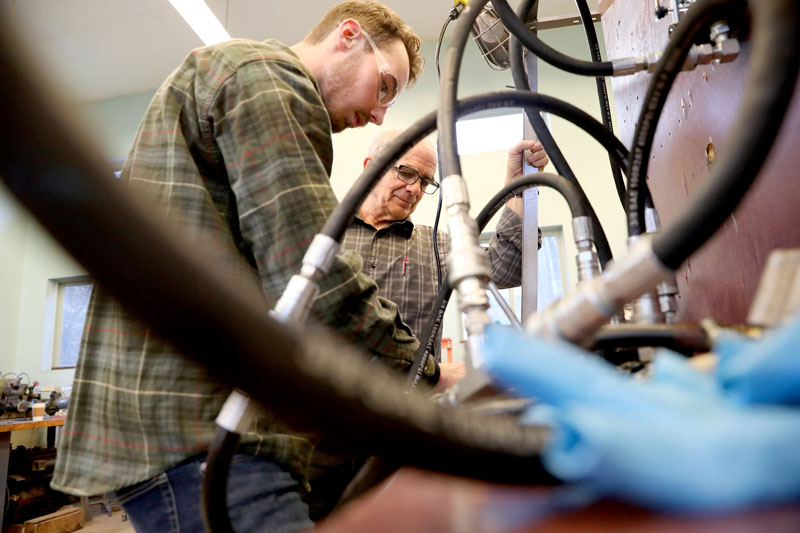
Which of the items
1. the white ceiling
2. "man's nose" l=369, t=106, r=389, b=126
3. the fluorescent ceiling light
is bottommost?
"man's nose" l=369, t=106, r=389, b=126

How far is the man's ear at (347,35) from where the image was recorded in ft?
3.26

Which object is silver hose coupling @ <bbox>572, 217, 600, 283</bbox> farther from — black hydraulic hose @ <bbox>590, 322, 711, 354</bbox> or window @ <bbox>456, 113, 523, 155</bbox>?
window @ <bbox>456, 113, 523, 155</bbox>

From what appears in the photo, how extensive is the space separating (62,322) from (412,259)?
4.54 meters

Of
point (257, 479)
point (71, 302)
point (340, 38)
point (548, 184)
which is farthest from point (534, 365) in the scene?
point (71, 302)

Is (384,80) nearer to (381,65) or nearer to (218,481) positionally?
(381,65)

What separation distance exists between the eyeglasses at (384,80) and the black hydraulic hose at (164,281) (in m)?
0.95

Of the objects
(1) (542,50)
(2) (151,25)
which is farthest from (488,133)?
(1) (542,50)

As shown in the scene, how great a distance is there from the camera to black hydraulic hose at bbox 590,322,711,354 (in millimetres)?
282

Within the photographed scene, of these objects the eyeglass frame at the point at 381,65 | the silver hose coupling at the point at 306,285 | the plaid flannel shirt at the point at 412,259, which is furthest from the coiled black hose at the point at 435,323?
the plaid flannel shirt at the point at 412,259

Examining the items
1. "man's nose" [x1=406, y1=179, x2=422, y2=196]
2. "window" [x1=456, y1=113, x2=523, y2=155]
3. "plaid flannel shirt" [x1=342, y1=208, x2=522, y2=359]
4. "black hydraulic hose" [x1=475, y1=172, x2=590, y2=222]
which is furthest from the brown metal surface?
"window" [x1=456, y1=113, x2=523, y2=155]

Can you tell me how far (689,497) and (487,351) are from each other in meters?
0.08

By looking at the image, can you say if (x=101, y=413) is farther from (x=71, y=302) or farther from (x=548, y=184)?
(x=71, y=302)

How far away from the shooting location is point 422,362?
Answer: 606mm

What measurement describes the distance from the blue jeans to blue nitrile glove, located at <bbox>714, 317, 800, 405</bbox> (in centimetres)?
52
